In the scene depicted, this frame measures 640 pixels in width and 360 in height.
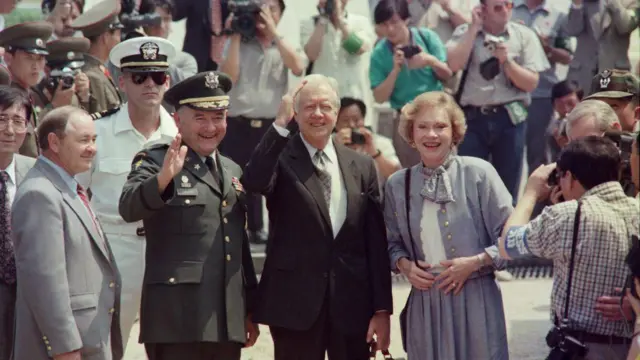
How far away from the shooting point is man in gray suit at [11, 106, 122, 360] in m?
5.27

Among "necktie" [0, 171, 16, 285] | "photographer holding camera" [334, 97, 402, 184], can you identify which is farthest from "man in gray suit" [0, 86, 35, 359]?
"photographer holding camera" [334, 97, 402, 184]

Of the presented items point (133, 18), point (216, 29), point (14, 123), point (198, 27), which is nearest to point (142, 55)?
point (14, 123)

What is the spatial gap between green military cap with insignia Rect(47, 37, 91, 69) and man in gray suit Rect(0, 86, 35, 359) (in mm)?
2038

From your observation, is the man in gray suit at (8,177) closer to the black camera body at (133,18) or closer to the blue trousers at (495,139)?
the black camera body at (133,18)

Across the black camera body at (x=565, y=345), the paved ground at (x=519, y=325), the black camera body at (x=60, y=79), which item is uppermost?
the black camera body at (x=60, y=79)

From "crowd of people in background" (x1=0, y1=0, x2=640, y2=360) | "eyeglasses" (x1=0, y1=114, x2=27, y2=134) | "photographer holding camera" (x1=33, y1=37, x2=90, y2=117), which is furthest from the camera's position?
"photographer holding camera" (x1=33, y1=37, x2=90, y2=117)

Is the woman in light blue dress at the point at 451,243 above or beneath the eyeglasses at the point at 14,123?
beneath

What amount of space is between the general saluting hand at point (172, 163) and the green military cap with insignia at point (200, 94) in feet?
1.05

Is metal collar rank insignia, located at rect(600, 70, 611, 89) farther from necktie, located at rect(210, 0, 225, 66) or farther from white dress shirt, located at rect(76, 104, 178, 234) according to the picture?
necktie, located at rect(210, 0, 225, 66)

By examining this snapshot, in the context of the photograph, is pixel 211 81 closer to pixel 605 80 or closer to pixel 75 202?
pixel 75 202

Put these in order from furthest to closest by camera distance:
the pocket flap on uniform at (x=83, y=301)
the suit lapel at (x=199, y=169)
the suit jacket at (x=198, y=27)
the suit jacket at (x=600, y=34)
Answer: the suit jacket at (x=600, y=34), the suit jacket at (x=198, y=27), the suit lapel at (x=199, y=169), the pocket flap on uniform at (x=83, y=301)

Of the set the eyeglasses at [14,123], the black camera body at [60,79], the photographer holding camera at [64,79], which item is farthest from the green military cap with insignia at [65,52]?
the eyeglasses at [14,123]

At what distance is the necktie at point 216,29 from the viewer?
9.43m

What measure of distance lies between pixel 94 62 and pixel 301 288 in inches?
128
